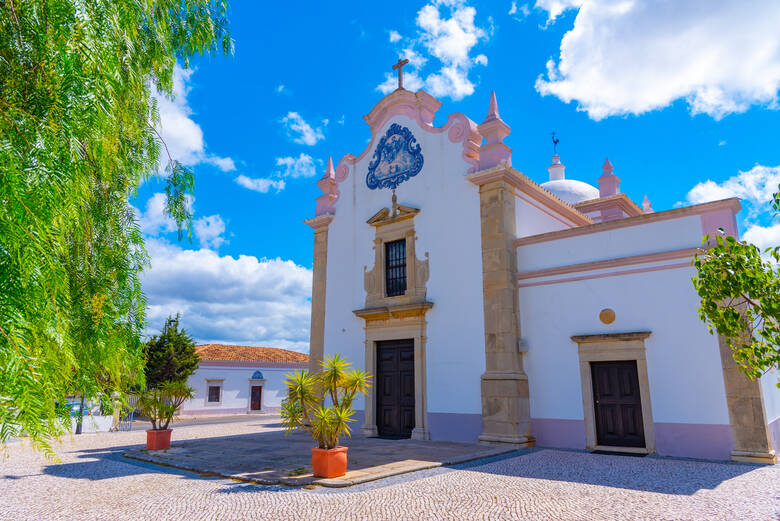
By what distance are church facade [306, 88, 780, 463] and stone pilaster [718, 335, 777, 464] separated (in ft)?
0.07

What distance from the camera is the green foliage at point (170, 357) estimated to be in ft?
77.4

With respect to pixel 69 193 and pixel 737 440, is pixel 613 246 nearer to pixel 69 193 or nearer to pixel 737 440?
pixel 737 440

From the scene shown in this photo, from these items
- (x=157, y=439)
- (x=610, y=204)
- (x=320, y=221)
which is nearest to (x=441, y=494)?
(x=157, y=439)

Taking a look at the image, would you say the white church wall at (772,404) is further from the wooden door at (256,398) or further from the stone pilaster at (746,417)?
the wooden door at (256,398)

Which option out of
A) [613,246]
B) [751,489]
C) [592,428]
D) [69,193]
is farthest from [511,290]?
[69,193]

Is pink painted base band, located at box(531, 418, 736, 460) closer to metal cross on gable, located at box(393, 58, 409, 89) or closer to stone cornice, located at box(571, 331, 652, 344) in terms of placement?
stone cornice, located at box(571, 331, 652, 344)

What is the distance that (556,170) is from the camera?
22.0 meters

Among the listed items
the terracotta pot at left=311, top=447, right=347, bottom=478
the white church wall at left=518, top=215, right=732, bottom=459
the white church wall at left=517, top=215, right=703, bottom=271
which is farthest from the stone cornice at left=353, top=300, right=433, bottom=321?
the terracotta pot at left=311, top=447, right=347, bottom=478

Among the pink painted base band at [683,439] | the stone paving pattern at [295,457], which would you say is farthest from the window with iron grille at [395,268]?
the pink painted base band at [683,439]

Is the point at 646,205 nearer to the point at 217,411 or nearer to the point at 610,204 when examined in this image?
the point at 610,204

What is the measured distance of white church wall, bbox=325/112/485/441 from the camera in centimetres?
1145

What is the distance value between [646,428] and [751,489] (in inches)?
118

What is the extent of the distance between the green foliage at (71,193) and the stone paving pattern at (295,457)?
3.30m

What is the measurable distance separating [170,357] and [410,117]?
672 inches
